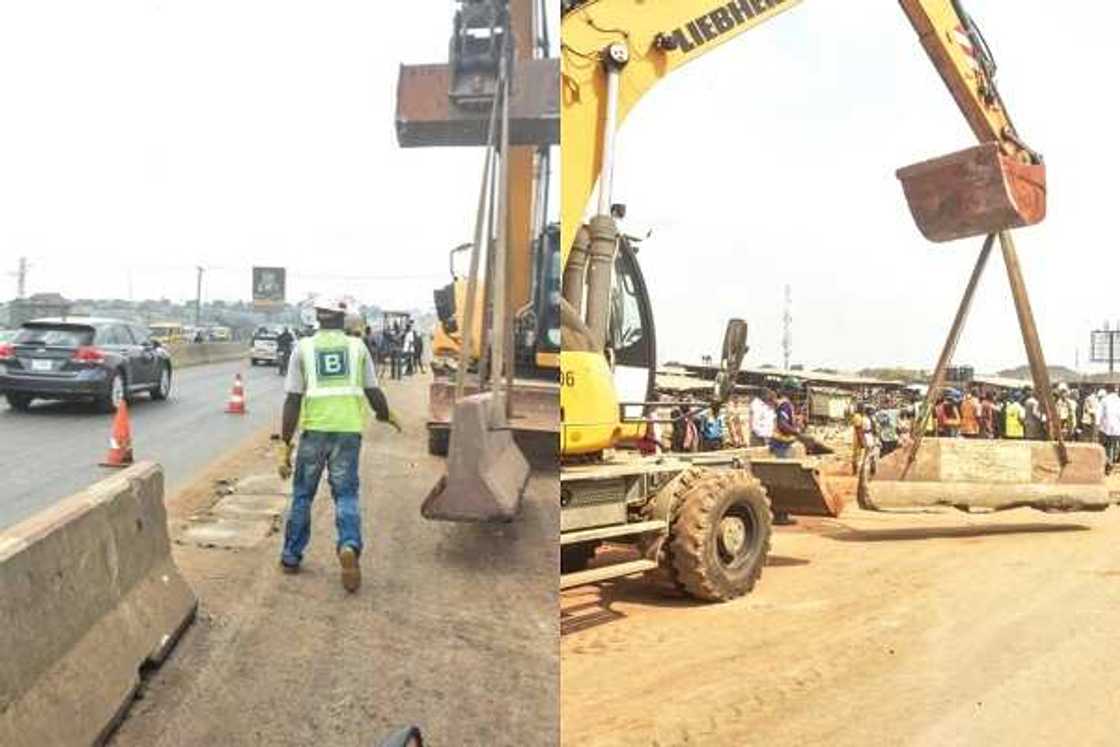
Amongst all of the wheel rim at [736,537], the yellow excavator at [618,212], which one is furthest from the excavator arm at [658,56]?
the wheel rim at [736,537]

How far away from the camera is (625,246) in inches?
59.3

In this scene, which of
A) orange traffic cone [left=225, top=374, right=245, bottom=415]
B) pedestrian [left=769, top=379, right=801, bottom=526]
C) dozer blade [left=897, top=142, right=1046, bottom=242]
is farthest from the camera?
pedestrian [left=769, top=379, right=801, bottom=526]

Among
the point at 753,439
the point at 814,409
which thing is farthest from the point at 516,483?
the point at 814,409

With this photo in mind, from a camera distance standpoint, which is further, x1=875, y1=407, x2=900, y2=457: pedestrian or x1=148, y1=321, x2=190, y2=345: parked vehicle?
x1=875, y1=407, x2=900, y2=457: pedestrian

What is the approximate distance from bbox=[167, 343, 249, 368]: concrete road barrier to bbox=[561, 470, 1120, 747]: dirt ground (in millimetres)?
653

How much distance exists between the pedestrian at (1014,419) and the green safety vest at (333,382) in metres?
5.50

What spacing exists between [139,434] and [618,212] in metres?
0.72

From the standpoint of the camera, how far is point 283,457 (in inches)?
54.4

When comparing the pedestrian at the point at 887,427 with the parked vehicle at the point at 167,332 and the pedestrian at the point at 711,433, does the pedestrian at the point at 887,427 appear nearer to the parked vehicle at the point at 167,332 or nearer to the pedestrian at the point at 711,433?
the pedestrian at the point at 711,433

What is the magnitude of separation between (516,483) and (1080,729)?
1.39m

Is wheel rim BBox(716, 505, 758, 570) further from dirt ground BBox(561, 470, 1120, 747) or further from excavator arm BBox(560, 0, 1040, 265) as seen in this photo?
excavator arm BBox(560, 0, 1040, 265)

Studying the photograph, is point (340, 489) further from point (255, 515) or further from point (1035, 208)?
point (1035, 208)

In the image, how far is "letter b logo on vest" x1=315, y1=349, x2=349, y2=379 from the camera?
121 centimetres

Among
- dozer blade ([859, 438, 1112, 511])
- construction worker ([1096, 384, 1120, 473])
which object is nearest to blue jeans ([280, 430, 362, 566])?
dozer blade ([859, 438, 1112, 511])
